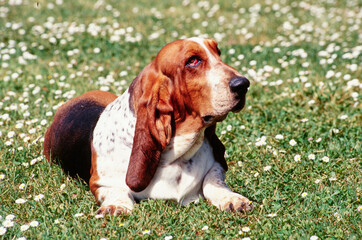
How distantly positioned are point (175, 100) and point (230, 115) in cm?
222

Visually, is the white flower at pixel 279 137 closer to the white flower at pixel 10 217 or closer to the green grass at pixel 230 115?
the green grass at pixel 230 115

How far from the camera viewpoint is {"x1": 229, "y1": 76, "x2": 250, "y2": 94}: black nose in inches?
131

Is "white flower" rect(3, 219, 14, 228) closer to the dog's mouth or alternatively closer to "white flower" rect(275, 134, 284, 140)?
the dog's mouth

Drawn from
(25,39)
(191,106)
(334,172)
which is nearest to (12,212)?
(191,106)

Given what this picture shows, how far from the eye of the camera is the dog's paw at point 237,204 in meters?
3.63

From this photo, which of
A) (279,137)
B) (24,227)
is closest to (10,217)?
(24,227)

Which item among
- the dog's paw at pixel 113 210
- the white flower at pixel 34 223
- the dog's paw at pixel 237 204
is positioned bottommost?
the dog's paw at pixel 237 204

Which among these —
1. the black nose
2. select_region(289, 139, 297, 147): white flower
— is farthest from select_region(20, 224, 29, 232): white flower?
select_region(289, 139, 297, 147): white flower

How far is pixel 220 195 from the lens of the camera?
3.73 m

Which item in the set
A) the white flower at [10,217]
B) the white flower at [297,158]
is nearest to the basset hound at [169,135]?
the white flower at [10,217]

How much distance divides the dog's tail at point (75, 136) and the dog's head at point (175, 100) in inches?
29.7

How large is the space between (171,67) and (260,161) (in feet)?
5.03

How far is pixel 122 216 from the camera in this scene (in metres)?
3.50

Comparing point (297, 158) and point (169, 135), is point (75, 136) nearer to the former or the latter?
point (169, 135)
